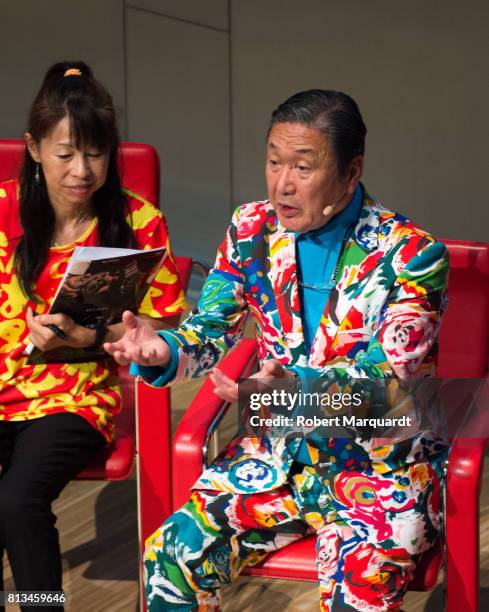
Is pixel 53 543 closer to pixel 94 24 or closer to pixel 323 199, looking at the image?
pixel 323 199

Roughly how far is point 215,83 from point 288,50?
1.19 ft

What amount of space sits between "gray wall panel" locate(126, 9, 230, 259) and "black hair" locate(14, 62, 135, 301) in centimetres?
232

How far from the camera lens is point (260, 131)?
490 cm

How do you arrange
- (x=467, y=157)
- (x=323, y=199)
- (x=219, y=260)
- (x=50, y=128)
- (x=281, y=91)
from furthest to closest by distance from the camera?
(x=281, y=91), (x=467, y=157), (x=50, y=128), (x=219, y=260), (x=323, y=199)

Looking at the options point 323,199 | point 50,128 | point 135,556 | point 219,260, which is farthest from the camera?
point 135,556

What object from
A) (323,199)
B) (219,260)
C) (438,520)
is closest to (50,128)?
(219,260)

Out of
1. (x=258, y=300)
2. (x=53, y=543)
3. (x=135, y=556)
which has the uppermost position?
(x=258, y=300)

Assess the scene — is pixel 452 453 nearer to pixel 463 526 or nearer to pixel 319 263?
pixel 463 526

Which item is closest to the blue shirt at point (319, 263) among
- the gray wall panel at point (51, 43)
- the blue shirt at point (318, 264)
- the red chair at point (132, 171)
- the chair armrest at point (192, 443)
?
the blue shirt at point (318, 264)

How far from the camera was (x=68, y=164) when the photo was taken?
252 centimetres

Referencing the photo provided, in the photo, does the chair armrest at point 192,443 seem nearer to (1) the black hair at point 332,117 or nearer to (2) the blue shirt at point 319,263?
(2) the blue shirt at point 319,263

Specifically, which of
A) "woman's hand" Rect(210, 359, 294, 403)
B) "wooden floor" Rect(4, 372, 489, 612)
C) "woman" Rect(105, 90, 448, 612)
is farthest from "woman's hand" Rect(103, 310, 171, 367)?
"wooden floor" Rect(4, 372, 489, 612)

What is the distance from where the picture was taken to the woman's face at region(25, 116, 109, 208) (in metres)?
2.51

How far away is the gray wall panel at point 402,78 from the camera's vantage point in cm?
439
